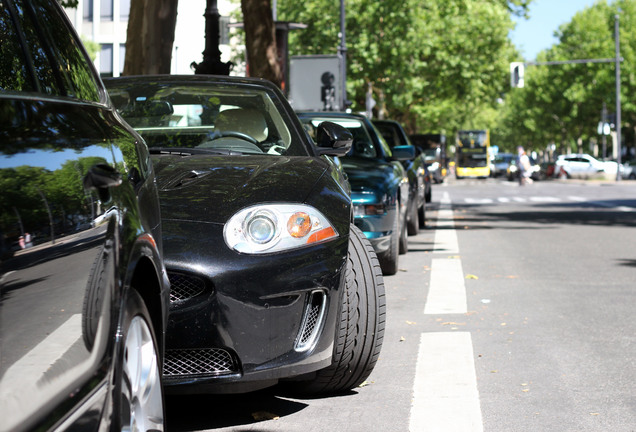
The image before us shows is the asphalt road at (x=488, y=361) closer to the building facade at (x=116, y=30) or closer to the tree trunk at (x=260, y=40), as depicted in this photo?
the tree trunk at (x=260, y=40)

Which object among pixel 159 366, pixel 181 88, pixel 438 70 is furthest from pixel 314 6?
pixel 159 366

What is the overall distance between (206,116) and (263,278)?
2.27 metres

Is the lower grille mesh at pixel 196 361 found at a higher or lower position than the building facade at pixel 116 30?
lower

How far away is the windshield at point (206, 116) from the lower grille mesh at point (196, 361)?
1818mm

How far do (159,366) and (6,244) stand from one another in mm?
1332

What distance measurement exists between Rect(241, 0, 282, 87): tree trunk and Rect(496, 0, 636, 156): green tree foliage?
60.1 m

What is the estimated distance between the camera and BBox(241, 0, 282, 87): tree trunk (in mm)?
19531

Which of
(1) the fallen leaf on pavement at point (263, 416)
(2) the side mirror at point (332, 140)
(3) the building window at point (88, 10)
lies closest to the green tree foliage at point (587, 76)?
(3) the building window at point (88, 10)

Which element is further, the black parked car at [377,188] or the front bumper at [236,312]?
the black parked car at [377,188]

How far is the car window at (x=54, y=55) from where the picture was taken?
10.1 feet

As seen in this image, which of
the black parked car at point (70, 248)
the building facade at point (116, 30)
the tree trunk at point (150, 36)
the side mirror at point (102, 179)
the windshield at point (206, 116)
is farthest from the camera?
the building facade at point (116, 30)

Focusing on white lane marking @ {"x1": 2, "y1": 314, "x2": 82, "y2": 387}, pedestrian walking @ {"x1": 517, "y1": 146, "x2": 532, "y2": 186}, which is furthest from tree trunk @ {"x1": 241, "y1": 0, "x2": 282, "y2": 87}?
pedestrian walking @ {"x1": 517, "y1": 146, "x2": 532, "y2": 186}

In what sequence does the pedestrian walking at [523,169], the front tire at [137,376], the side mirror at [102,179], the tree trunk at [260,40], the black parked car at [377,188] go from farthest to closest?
the pedestrian walking at [523,169] → the tree trunk at [260,40] → the black parked car at [377,188] → the front tire at [137,376] → the side mirror at [102,179]

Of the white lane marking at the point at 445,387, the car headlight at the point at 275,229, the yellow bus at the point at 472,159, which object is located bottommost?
Result: the white lane marking at the point at 445,387
